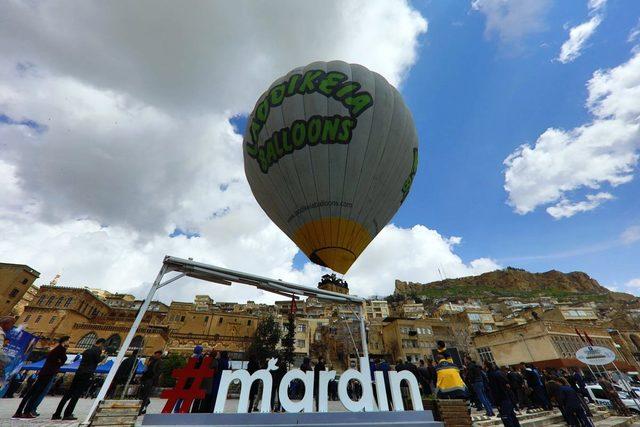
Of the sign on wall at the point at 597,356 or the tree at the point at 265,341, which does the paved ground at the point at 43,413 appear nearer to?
the sign on wall at the point at 597,356

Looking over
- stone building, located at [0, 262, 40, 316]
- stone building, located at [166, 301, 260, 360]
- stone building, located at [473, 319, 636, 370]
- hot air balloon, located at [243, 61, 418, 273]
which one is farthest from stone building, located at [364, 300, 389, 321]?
stone building, located at [0, 262, 40, 316]

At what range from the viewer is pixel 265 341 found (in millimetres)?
39750

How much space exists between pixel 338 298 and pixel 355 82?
8890mm

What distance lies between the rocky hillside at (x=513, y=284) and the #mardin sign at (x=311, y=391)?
138655 millimetres

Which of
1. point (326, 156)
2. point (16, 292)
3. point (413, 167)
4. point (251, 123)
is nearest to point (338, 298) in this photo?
point (326, 156)

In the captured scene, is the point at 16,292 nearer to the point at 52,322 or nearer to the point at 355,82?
the point at 52,322

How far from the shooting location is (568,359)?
30.0 metres

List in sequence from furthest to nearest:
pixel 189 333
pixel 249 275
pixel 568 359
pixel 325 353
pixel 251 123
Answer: pixel 325 353 → pixel 189 333 → pixel 568 359 → pixel 251 123 → pixel 249 275

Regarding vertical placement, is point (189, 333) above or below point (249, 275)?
above

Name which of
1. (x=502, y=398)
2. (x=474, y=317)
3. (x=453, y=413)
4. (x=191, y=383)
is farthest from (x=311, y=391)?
(x=474, y=317)

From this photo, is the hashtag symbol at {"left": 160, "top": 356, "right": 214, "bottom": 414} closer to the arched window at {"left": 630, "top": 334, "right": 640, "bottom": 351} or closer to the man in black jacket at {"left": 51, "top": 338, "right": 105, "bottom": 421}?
the man in black jacket at {"left": 51, "top": 338, "right": 105, "bottom": 421}

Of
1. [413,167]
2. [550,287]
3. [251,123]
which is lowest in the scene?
[413,167]

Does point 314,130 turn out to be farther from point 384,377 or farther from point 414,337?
point 414,337

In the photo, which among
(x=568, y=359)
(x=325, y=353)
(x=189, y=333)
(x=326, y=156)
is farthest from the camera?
(x=325, y=353)
